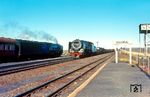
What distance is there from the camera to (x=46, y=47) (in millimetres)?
56250

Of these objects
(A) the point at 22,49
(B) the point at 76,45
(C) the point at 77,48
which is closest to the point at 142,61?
(A) the point at 22,49

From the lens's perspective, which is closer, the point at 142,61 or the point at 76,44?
the point at 142,61

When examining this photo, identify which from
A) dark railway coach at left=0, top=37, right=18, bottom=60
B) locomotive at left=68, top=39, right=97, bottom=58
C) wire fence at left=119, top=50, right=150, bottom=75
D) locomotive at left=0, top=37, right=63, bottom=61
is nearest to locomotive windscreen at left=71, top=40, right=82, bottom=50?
locomotive at left=68, top=39, right=97, bottom=58

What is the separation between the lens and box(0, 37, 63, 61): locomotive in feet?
127

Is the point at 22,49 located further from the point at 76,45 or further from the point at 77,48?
the point at 76,45

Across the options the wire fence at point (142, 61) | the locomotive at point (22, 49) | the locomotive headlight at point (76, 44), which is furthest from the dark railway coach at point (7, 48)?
the locomotive headlight at point (76, 44)

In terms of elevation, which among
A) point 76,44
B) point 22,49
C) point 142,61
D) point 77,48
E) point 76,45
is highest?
point 76,44

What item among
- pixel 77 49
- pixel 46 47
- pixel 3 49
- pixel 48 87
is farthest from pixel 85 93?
pixel 77 49

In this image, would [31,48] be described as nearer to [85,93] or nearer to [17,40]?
[17,40]

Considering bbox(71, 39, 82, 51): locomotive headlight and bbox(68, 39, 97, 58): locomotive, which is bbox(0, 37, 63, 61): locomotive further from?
bbox(71, 39, 82, 51): locomotive headlight

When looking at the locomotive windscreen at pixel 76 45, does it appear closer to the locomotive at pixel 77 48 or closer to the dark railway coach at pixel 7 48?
the locomotive at pixel 77 48

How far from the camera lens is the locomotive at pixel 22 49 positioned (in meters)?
38.6

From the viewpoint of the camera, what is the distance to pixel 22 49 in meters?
44.5

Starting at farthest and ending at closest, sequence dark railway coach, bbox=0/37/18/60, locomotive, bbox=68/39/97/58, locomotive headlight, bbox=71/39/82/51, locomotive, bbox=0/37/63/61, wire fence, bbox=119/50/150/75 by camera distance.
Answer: locomotive headlight, bbox=71/39/82/51 → locomotive, bbox=68/39/97/58 → locomotive, bbox=0/37/63/61 → dark railway coach, bbox=0/37/18/60 → wire fence, bbox=119/50/150/75
